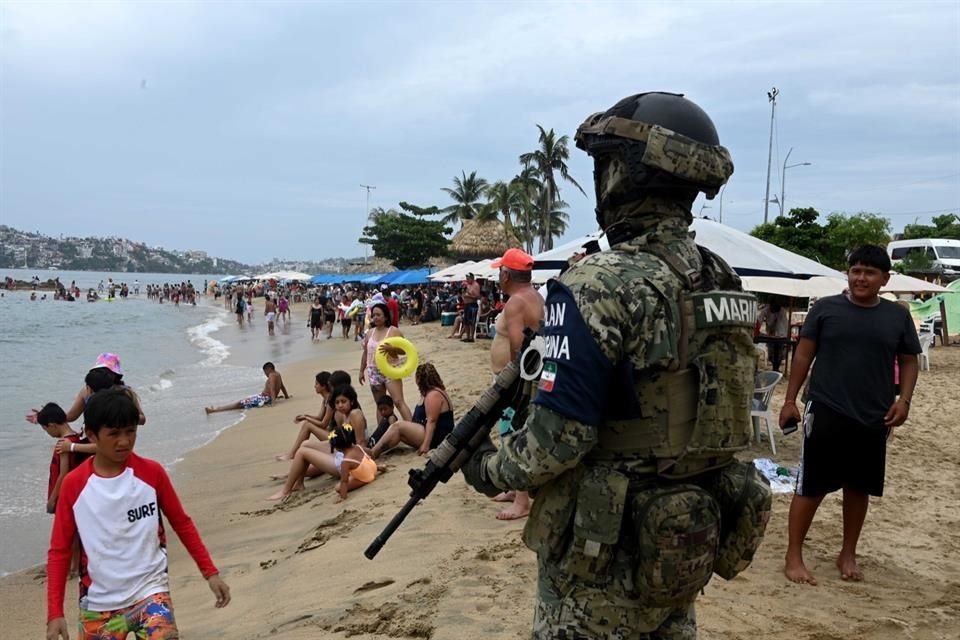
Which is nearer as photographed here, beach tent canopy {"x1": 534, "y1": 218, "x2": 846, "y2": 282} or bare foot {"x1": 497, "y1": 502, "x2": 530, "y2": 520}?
bare foot {"x1": 497, "y1": 502, "x2": 530, "y2": 520}

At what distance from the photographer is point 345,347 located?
24.9 metres

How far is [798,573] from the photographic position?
413cm

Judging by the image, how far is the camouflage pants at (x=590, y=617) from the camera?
189 cm

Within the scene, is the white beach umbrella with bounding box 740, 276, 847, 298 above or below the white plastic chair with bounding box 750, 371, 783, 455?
above

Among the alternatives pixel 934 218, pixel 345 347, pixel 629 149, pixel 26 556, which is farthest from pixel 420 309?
pixel 934 218

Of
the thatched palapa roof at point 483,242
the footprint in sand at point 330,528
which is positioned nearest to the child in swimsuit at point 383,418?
the footprint in sand at point 330,528

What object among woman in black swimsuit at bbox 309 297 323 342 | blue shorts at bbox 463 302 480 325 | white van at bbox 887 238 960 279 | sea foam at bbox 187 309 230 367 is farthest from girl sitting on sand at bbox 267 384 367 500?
white van at bbox 887 238 960 279

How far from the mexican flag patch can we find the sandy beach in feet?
6.91

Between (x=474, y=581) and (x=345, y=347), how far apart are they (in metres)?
21.4

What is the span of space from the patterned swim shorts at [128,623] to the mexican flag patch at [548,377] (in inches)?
83.0

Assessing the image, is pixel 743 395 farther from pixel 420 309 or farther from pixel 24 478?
pixel 420 309

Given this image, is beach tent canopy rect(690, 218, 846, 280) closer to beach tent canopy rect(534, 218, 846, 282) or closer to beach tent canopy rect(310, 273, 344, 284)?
beach tent canopy rect(534, 218, 846, 282)

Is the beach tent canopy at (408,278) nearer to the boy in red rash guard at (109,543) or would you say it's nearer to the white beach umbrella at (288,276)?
the white beach umbrella at (288,276)

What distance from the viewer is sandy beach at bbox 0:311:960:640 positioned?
367 centimetres
